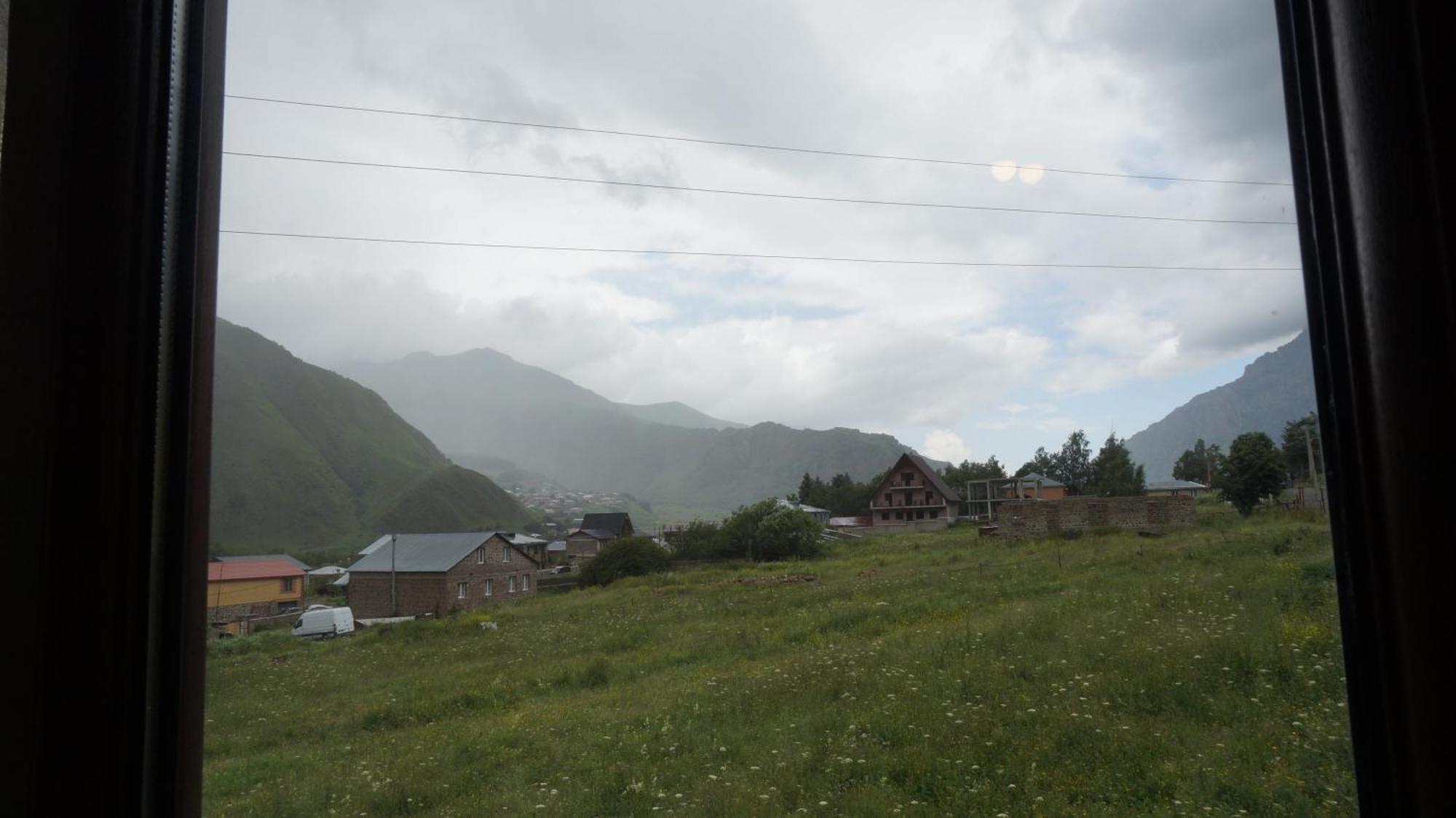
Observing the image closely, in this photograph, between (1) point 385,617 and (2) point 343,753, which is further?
(1) point 385,617

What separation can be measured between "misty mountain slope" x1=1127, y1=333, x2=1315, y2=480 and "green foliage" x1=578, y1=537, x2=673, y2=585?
132cm

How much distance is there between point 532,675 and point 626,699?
1.03 feet

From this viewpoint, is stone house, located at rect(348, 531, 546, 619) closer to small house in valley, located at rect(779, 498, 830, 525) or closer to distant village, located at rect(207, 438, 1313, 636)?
distant village, located at rect(207, 438, 1313, 636)

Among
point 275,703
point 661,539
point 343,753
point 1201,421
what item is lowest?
point 343,753

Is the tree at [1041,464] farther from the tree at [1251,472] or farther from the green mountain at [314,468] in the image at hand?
the green mountain at [314,468]

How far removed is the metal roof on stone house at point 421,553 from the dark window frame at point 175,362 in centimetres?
105

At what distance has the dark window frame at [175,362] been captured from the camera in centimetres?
54

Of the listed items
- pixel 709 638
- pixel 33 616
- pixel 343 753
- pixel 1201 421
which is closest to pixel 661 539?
pixel 709 638

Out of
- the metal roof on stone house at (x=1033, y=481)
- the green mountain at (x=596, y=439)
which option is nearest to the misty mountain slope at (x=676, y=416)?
the green mountain at (x=596, y=439)

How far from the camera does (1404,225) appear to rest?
21.7 inches

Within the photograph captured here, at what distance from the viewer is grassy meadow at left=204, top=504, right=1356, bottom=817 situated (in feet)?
4.00

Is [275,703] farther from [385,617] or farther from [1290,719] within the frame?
[1290,719]

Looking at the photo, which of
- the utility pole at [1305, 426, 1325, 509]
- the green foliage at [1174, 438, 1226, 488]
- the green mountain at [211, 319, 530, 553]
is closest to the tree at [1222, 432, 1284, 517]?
the green foliage at [1174, 438, 1226, 488]

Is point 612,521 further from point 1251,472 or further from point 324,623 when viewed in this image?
point 1251,472
